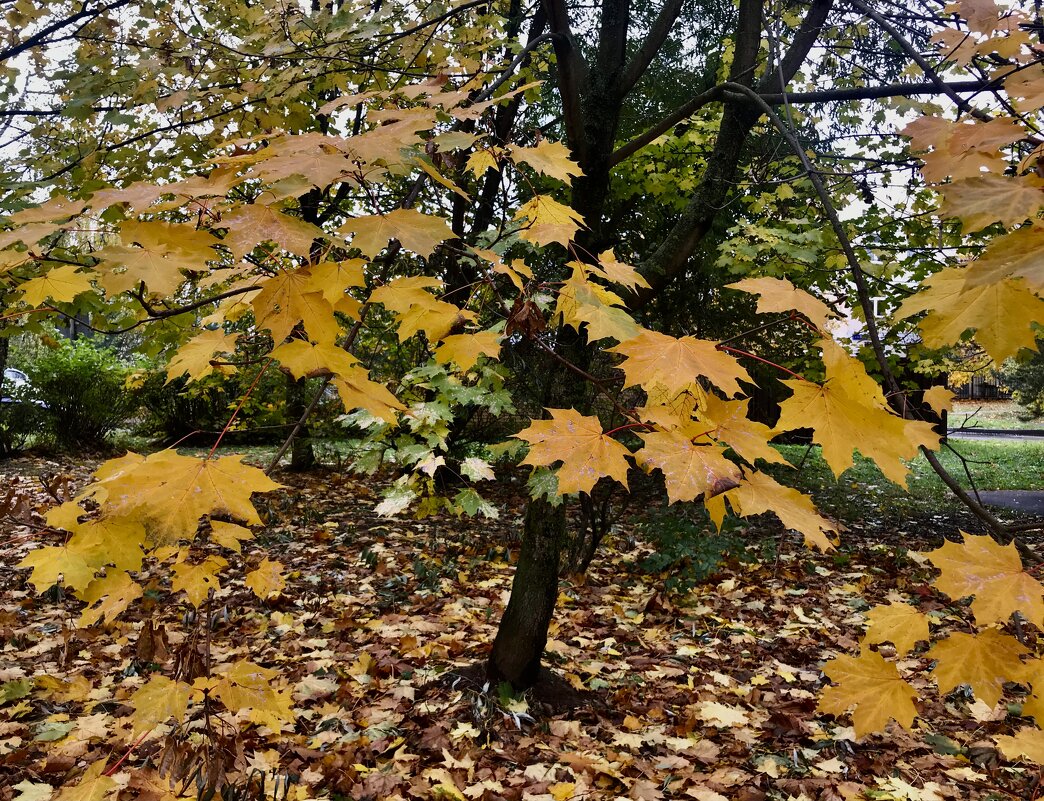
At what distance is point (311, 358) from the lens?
1.26 m

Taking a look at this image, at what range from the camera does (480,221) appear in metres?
6.13

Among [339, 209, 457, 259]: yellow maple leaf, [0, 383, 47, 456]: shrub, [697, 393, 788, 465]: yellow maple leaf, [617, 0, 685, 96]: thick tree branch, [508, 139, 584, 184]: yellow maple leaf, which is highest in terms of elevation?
[617, 0, 685, 96]: thick tree branch

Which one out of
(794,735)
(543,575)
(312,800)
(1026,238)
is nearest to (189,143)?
(543,575)

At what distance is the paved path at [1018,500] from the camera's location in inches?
309

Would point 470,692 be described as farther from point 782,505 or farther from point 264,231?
point 264,231

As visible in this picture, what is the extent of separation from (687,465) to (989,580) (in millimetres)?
651

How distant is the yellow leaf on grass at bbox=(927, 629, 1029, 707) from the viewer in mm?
1317

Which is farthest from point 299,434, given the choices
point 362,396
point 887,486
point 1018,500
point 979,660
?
point 1018,500

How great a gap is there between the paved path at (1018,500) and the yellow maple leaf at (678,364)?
8.59 meters

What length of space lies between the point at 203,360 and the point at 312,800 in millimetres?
1655

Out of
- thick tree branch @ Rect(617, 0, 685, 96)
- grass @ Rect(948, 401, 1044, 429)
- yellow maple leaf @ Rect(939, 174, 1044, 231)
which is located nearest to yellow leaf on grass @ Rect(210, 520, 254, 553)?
yellow maple leaf @ Rect(939, 174, 1044, 231)

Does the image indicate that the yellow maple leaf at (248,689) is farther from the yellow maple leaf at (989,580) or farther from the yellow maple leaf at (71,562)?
the yellow maple leaf at (989,580)

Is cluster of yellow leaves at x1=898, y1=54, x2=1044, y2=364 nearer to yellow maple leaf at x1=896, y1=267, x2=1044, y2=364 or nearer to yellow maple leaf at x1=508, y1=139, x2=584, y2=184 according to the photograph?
yellow maple leaf at x1=896, y1=267, x2=1044, y2=364

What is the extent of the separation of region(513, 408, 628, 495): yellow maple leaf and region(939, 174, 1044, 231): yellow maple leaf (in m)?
0.71
